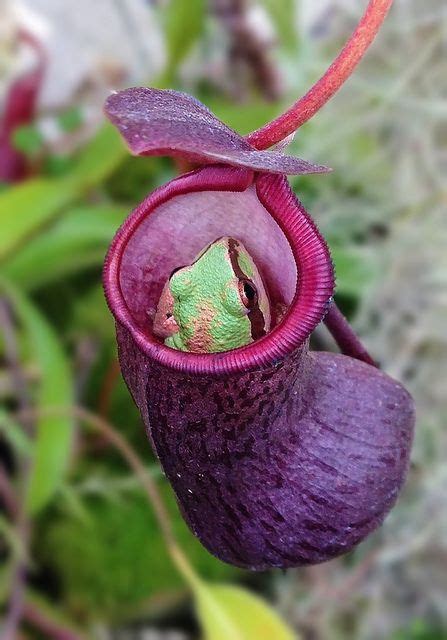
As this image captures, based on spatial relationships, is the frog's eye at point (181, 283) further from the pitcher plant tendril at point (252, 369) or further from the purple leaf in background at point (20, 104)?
the purple leaf in background at point (20, 104)

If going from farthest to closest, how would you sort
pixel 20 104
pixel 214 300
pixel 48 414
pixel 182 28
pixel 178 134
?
1. pixel 20 104
2. pixel 182 28
3. pixel 48 414
4. pixel 214 300
5. pixel 178 134

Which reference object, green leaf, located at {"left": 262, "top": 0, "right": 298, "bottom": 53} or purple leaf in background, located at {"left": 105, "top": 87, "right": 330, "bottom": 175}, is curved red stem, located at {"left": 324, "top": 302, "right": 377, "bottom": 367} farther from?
green leaf, located at {"left": 262, "top": 0, "right": 298, "bottom": 53}

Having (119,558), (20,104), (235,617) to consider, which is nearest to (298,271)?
(235,617)

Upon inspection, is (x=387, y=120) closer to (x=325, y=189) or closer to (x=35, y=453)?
(x=325, y=189)

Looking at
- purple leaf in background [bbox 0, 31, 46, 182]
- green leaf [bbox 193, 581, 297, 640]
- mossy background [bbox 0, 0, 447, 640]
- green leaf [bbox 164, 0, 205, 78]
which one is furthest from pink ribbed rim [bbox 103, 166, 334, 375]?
purple leaf in background [bbox 0, 31, 46, 182]

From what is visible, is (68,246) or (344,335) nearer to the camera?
(344,335)

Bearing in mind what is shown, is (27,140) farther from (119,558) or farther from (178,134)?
(178,134)

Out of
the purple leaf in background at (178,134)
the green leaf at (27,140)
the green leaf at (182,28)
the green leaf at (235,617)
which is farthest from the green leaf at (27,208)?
the purple leaf in background at (178,134)
